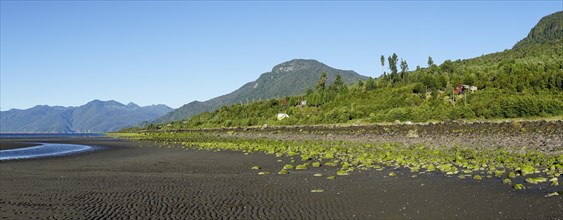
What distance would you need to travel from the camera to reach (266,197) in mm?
16312

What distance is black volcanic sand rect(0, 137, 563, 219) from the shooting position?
521 inches

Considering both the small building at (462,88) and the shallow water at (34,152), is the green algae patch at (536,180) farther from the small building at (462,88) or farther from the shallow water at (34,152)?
the small building at (462,88)

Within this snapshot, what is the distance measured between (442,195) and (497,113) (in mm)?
60063

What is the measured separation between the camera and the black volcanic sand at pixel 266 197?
13.2 m

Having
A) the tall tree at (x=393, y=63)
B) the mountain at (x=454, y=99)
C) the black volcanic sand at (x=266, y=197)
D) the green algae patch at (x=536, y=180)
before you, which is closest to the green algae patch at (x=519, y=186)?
the black volcanic sand at (x=266, y=197)

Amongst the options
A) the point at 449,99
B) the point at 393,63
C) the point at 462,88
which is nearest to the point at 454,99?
the point at 449,99

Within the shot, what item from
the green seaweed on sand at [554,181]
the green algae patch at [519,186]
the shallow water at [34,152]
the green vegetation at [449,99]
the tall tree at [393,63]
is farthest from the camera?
the tall tree at [393,63]

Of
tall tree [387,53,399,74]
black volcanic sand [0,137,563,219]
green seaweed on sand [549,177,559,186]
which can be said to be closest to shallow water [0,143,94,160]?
black volcanic sand [0,137,563,219]

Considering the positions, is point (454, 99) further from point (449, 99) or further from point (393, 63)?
point (393, 63)

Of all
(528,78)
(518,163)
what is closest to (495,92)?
(528,78)

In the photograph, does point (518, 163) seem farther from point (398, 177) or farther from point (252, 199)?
point (252, 199)

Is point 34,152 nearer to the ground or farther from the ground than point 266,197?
farther from the ground

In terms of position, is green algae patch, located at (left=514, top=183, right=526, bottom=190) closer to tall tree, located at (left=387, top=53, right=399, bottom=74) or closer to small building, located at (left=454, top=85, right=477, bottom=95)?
small building, located at (left=454, top=85, right=477, bottom=95)

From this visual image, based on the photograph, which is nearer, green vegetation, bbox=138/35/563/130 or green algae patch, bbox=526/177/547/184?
green algae patch, bbox=526/177/547/184
